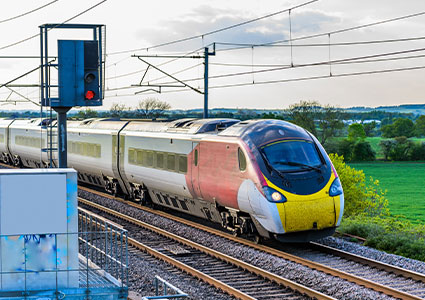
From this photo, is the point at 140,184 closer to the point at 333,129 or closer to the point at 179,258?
the point at 179,258

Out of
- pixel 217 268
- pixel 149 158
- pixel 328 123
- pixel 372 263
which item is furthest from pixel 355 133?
pixel 217 268

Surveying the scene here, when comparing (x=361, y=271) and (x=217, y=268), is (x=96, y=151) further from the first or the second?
(x=361, y=271)

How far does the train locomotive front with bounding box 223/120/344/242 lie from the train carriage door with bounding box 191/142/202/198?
2.24 m

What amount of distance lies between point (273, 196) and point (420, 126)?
87.9 m

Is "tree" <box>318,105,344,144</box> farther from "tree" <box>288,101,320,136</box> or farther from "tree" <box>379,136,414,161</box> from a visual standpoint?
"tree" <box>379,136,414,161</box>

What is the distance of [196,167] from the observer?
712 inches

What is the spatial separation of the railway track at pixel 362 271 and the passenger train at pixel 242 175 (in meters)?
0.50

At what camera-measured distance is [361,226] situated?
1809 centimetres

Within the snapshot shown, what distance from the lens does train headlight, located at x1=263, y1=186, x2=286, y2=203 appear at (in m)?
14.7

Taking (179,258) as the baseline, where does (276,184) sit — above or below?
above

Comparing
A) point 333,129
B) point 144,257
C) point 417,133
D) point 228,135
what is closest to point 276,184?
point 228,135

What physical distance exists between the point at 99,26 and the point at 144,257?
265 inches

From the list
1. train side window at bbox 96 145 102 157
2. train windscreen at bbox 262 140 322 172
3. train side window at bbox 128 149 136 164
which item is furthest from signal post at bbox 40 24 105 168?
train side window at bbox 96 145 102 157

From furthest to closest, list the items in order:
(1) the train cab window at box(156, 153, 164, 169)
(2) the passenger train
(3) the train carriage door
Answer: (1) the train cab window at box(156, 153, 164, 169), (3) the train carriage door, (2) the passenger train
